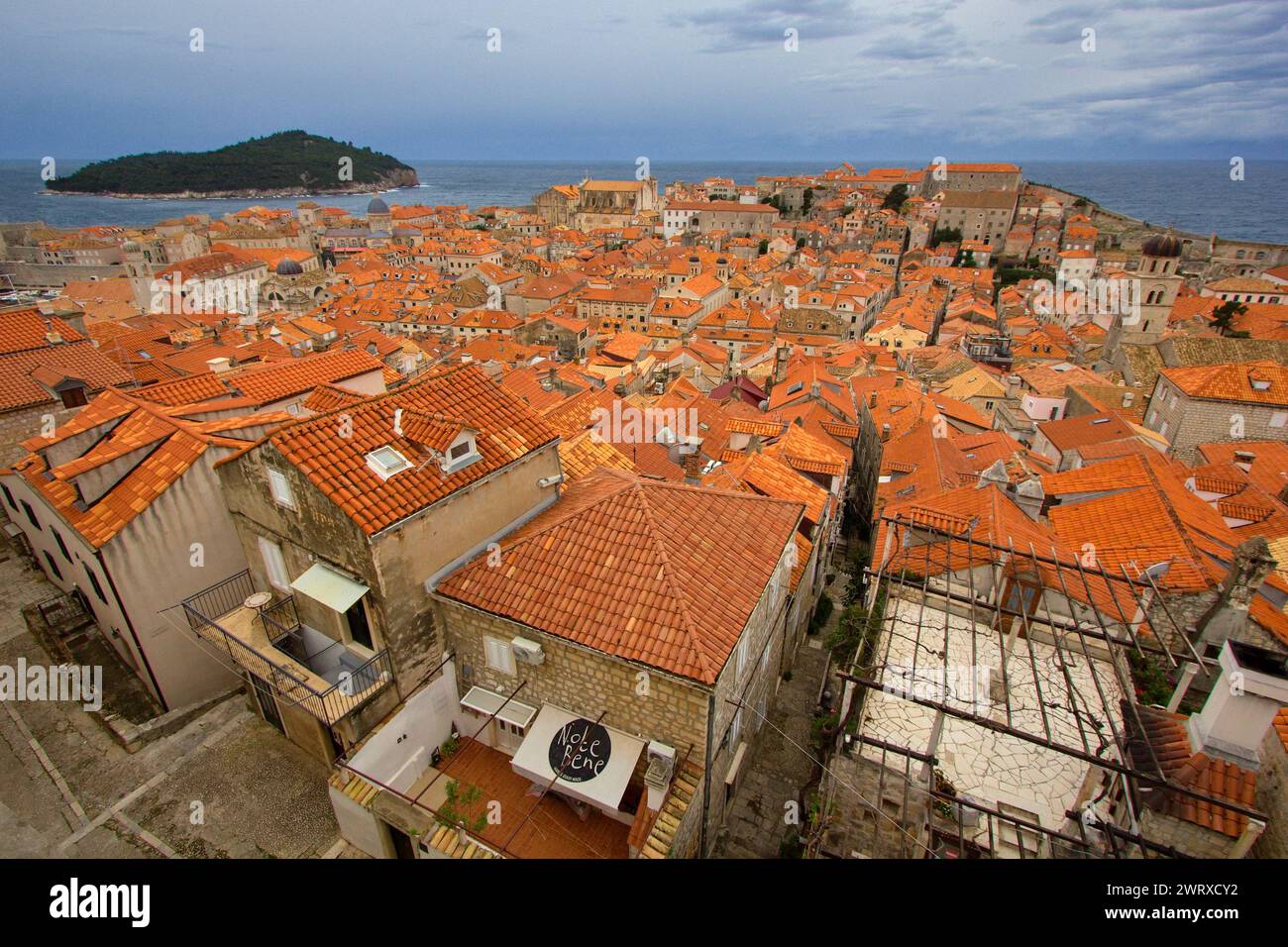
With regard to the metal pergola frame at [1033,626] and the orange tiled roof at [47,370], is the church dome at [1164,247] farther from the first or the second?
the orange tiled roof at [47,370]

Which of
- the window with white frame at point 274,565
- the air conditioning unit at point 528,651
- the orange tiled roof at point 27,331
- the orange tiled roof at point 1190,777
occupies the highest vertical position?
the orange tiled roof at point 27,331

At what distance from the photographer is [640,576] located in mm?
9188

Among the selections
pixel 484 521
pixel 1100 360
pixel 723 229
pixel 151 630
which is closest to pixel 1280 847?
pixel 484 521

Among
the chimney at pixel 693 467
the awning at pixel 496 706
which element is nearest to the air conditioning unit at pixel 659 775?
the awning at pixel 496 706

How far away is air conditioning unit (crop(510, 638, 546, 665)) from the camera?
903 centimetres

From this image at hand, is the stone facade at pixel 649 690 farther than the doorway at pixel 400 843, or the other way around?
the doorway at pixel 400 843

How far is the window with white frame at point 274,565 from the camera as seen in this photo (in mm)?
10258

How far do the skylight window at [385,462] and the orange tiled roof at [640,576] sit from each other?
191 cm

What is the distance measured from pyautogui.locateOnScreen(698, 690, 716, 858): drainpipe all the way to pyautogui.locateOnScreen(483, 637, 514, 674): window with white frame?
10.5 feet

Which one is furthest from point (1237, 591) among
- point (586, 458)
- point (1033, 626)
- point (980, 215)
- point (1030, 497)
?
point (980, 215)

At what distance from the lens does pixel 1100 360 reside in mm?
45438
